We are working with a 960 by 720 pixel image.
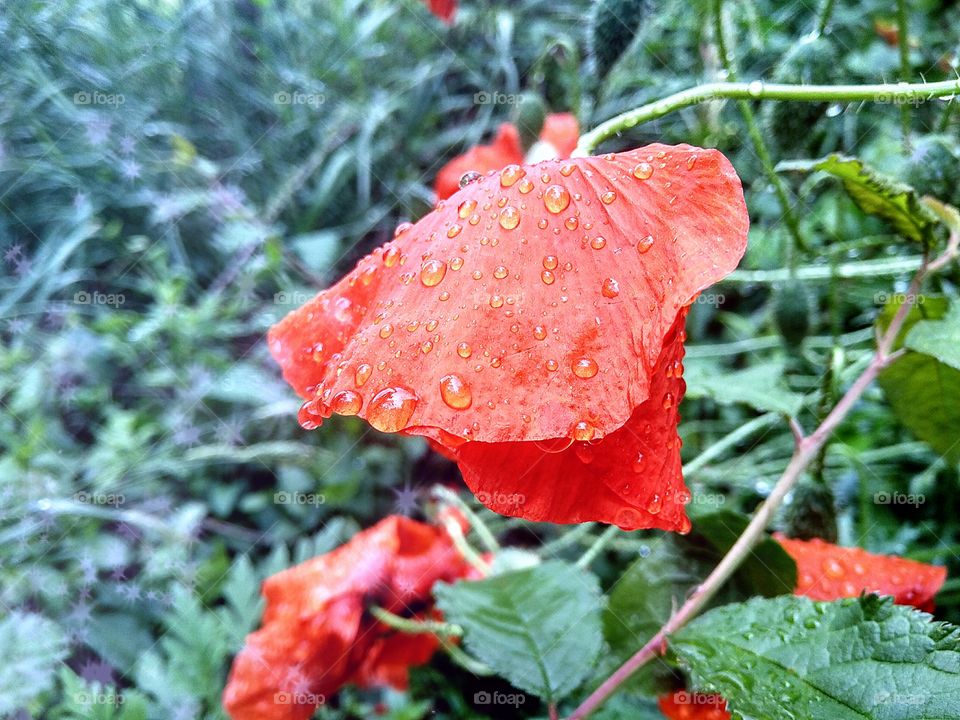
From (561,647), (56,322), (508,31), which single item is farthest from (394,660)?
(508,31)

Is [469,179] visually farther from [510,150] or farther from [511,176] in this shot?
[510,150]

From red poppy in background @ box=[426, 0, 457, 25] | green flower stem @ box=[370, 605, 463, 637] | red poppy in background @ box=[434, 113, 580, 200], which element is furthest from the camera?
red poppy in background @ box=[426, 0, 457, 25]

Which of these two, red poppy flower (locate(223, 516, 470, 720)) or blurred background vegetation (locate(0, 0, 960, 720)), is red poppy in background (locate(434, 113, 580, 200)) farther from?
red poppy flower (locate(223, 516, 470, 720))

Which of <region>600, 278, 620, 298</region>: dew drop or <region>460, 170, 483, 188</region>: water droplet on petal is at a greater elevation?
<region>460, 170, 483, 188</region>: water droplet on petal

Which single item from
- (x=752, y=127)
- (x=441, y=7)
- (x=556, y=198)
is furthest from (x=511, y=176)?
(x=441, y=7)

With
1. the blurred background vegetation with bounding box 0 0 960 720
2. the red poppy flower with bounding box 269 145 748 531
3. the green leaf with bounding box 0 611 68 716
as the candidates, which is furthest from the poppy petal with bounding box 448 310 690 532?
the green leaf with bounding box 0 611 68 716
